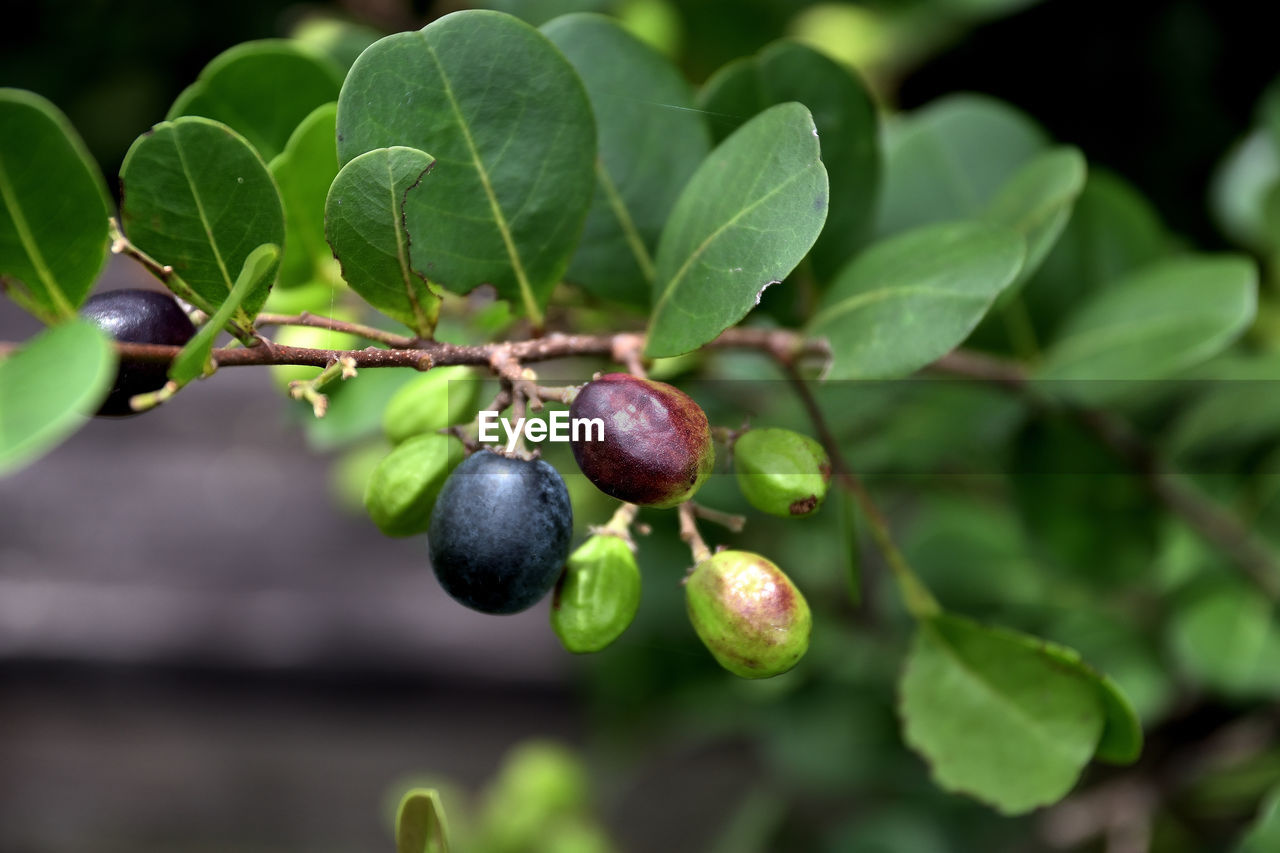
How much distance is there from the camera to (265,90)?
900mm

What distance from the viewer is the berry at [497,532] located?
0.64m

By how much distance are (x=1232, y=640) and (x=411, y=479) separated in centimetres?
114

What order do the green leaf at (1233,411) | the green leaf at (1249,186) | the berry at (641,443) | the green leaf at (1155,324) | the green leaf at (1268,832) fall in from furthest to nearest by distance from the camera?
1. the green leaf at (1249,186)
2. the green leaf at (1233,411)
3. the green leaf at (1155,324)
4. the green leaf at (1268,832)
5. the berry at (641,443)

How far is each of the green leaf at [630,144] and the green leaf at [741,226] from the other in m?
0.15

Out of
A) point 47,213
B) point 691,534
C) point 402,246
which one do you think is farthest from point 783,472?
point 47,213

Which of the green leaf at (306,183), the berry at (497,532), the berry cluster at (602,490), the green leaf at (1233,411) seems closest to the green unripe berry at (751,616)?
the berry cluster at (602,490)

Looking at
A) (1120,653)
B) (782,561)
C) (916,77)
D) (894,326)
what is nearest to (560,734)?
(782,561)

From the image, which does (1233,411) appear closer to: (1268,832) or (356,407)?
(1268,832)

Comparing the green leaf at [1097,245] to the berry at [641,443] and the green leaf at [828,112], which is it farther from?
the berry at [641,443]

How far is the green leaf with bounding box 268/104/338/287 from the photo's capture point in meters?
0.83

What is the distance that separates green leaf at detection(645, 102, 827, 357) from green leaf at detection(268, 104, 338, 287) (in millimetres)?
280

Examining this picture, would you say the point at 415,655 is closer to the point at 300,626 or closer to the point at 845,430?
the point at 300,626

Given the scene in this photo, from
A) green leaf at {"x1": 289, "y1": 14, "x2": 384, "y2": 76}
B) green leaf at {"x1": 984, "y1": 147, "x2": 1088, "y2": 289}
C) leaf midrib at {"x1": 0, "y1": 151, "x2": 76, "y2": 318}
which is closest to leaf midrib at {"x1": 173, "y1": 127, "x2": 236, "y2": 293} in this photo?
leaf midrib at {"x1": 0, "y1": 151, "x2": 76, "y2": 318}

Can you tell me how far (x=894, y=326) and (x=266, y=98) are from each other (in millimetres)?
577
